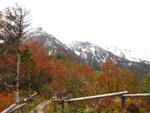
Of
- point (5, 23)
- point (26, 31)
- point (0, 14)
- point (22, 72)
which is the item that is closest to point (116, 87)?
point (26, 31)

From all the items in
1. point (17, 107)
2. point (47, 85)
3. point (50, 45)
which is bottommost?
point (47, 85)

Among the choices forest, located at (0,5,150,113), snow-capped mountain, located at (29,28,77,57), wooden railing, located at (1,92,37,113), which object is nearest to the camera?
wooden railing, located at (1,92,37,113)

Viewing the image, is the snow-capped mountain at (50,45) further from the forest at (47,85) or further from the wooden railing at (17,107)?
the wooden railing at (17,107)

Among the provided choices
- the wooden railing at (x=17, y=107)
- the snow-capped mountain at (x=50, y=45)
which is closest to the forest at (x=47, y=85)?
the snow-capped mountain at (x=50, y=45)

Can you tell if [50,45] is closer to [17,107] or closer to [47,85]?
[47,85]

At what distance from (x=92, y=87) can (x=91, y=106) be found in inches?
80.1

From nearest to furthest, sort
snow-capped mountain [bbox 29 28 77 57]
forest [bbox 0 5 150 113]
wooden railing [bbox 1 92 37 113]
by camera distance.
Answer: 1. wooden railing [bbox 1 92 37 113]
2. forest [bbox 0 5 150 113]
3. snow-capped mountain [bbox 29 28 77 57]

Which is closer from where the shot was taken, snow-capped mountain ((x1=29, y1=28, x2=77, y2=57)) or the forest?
Result: the forest

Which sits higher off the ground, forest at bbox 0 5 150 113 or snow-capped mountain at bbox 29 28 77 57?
snow-capped mountain at bbox 29 28 77 57

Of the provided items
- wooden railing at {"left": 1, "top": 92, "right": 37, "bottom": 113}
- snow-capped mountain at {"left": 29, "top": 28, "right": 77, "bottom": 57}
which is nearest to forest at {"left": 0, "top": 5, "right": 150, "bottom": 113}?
snow-capped mountain at {"left": 29, "top": 28, "right": 77, "bottom": 57}

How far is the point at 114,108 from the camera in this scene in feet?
19.1

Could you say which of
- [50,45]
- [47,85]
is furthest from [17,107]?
[50,45]

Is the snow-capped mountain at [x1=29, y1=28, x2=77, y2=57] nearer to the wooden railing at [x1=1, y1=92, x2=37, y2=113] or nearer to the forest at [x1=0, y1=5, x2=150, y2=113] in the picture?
the forest at [x1=0, y1=5, x2=150, y2=113]

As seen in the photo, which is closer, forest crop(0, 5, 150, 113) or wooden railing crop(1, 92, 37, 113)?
wooden railing crop(1, 92, 37, 113)
